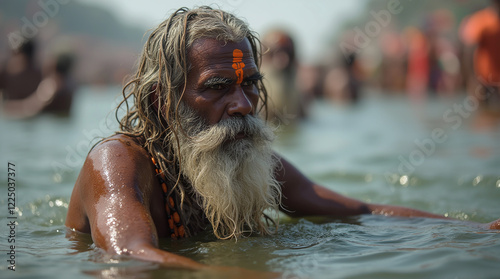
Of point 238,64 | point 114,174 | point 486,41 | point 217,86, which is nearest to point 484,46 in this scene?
point 486,41

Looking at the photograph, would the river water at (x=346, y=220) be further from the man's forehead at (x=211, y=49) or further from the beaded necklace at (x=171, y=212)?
the man's forehead at (x=211, y=49)

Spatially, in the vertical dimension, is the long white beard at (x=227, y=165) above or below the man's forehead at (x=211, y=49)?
below

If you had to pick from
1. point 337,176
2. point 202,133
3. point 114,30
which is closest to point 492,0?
point 337,176

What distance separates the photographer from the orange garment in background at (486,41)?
930 cm

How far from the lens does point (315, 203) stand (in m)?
3.76

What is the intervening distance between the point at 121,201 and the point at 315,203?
4.93ft

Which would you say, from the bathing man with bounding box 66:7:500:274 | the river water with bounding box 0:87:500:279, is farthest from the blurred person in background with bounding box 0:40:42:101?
the bathing man with bounding box 66:7:500:274

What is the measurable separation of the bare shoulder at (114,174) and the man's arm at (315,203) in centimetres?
104

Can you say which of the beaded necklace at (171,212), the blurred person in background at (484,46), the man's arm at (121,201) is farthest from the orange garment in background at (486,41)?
the man's arm at (121,201)

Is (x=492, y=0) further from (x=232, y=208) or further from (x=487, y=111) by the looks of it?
(x=232, y=208)

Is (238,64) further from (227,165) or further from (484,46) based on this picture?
(484,46)

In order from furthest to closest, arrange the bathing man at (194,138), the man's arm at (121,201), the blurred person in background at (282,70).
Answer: the blurred person in background at (282,70), the bathing man at (194,138), the man's arm at (121,201)

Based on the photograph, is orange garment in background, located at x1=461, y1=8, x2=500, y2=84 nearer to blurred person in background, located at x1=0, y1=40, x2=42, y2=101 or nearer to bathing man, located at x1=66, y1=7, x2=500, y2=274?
bathing man, located at x1=66, y1=7, x2=500, y2=274

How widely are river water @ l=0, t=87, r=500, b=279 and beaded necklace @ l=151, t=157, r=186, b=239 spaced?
0.20ft
